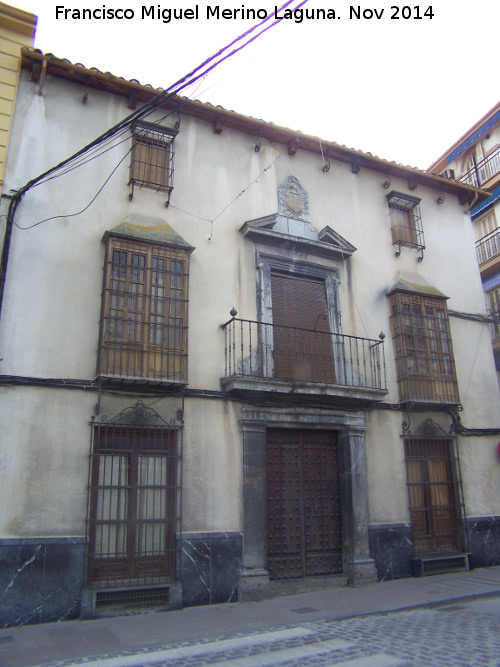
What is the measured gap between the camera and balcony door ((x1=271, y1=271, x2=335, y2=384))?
972cm

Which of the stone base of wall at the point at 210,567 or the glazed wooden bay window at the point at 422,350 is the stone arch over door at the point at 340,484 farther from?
the glazed wooden bay window at the point at 422,350

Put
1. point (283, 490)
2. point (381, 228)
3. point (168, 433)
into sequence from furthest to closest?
point (381, 228)
point (283, 490)
point (168, 433)

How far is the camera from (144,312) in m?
8.33

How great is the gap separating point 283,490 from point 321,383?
1941 millimetres

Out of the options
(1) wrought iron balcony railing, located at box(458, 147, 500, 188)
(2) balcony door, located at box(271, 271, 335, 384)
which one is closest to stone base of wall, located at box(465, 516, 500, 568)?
(2) balcony door, located at box(271, 271, 335, 384)

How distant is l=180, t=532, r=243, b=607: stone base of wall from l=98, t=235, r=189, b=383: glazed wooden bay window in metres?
2.47

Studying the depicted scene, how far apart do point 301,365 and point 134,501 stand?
3.81 m

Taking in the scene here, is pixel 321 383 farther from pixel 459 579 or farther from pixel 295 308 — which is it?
pixel 459 579

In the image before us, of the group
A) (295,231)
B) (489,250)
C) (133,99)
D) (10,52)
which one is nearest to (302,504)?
(295,231)

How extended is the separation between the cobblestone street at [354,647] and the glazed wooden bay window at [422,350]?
4353 millimetres

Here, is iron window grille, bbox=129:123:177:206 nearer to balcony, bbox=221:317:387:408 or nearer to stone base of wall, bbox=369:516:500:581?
balcony, bbox=221:317:387:408

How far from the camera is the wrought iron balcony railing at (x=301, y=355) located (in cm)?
917

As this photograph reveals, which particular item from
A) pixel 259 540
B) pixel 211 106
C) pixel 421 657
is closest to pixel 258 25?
pixel 211 106

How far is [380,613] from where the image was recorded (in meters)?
7.34
